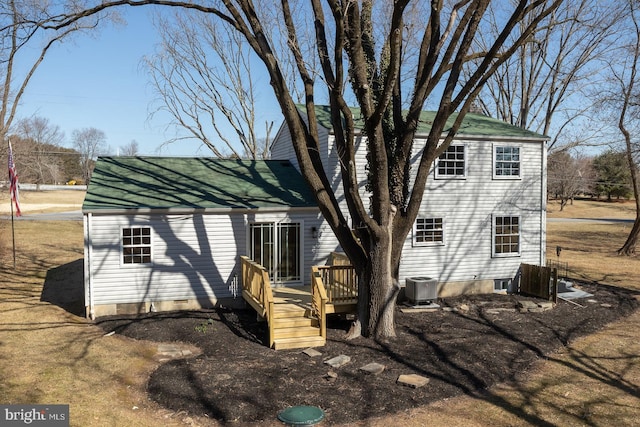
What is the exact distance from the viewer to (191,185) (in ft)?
48.4

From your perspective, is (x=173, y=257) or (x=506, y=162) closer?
(x=173, y=257)

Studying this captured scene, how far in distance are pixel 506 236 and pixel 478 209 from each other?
1.51 metres

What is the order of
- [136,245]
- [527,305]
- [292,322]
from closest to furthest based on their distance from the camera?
1. [292,322]
2. [136,245]
3. [527,305]

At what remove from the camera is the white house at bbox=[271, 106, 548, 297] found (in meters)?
15.2

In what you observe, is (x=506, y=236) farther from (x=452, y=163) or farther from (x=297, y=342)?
(x=297, y=342)

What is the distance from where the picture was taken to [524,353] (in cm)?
1031

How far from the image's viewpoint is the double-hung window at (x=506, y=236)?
1609 cm

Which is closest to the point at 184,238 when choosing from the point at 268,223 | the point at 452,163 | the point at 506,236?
the point at 268,223

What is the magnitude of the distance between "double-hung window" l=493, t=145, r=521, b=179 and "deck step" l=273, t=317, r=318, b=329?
27.9 feet

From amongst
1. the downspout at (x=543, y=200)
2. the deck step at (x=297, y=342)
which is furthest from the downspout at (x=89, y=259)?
the downspout at (x=543, y=200)

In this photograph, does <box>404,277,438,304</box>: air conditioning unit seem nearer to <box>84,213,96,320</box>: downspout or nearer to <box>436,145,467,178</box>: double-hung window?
<box>436,145,467,178</box>: double-hung window

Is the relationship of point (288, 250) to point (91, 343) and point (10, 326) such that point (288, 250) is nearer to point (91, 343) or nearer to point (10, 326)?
point (91, 343)

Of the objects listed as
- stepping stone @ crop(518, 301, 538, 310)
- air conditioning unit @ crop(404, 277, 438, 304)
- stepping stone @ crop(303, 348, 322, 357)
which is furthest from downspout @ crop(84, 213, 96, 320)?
stepping stone @ crop(518, 301, 538, 310)

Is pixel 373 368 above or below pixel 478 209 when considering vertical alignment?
below
